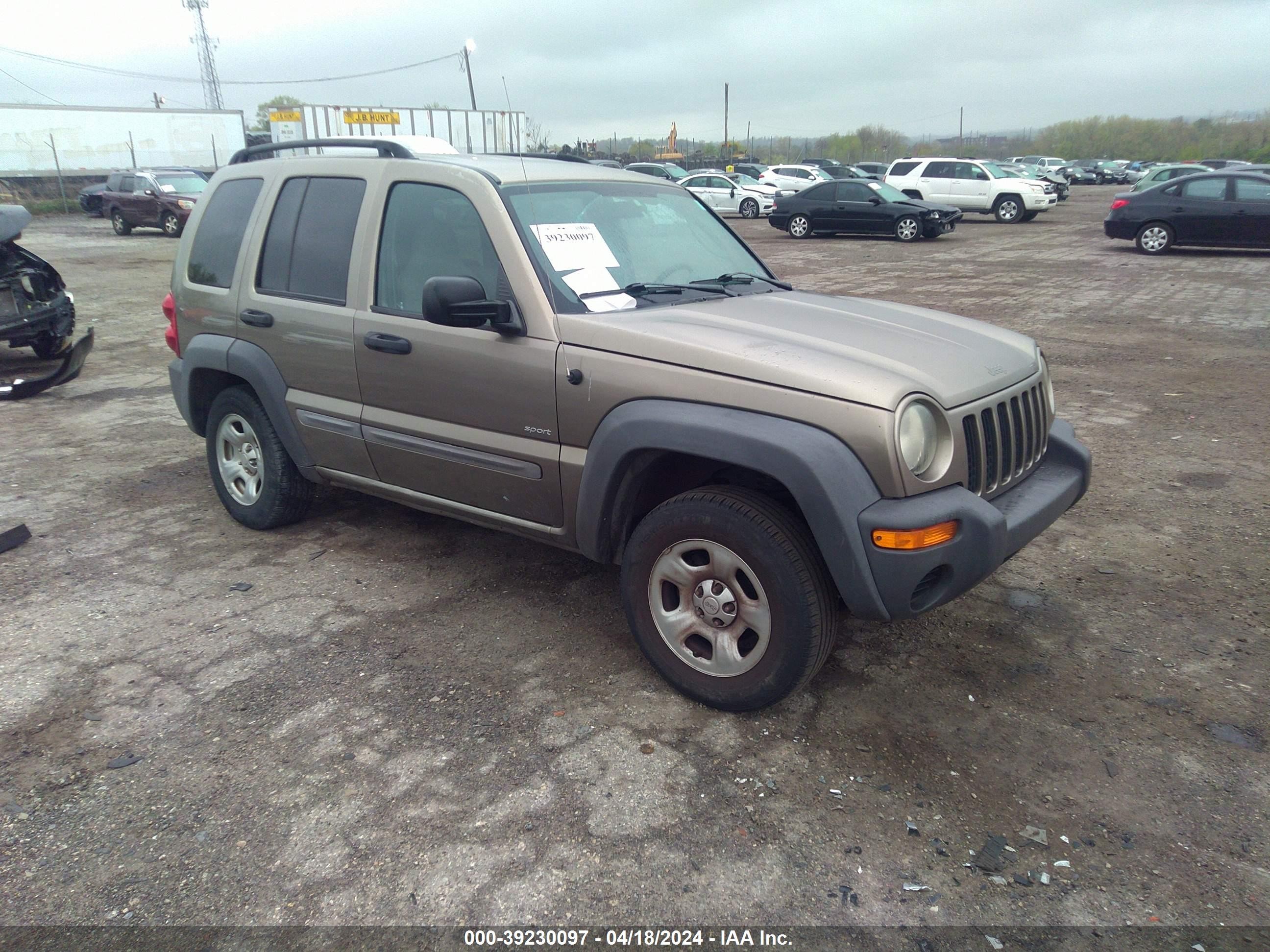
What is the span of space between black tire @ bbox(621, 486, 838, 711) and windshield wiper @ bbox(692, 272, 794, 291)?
1.25 m

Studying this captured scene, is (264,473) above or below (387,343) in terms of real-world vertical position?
below

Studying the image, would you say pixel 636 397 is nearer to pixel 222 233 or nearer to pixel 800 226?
pixel 222 233

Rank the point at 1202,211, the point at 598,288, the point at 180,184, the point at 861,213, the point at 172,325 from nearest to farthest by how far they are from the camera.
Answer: the point at 598,288
the point at 172,325
the point at 1202,211
the point at 861,213
the point at 180,184

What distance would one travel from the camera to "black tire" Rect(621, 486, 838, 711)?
2.88 m

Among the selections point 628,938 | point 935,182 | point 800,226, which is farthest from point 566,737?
point 935,182

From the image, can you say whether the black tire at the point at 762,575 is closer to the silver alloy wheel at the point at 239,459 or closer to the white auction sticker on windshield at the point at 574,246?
the white auction sticker on windshield at the point at 574,246

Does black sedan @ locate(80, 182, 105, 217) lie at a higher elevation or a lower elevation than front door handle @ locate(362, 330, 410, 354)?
higher

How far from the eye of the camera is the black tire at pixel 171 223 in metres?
23.6

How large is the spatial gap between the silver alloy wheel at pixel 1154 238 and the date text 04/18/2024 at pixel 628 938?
18.1m

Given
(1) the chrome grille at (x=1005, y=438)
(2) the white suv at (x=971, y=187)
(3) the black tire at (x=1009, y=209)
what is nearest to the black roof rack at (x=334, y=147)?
(1) the chrome grille at (x=1005, y=438)

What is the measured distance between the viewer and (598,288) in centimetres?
356

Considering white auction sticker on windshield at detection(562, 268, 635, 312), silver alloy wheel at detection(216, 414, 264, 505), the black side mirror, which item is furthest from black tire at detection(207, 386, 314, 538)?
white auction sticker on windshield at detection(562, 268, 635, 312)

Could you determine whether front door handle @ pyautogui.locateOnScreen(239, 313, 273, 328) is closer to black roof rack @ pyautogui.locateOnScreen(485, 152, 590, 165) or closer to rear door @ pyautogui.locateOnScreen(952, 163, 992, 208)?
black roof rack @ pyautogui.locateOnScreen(485, 152, 590, 165)

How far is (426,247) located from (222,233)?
1572 mm
